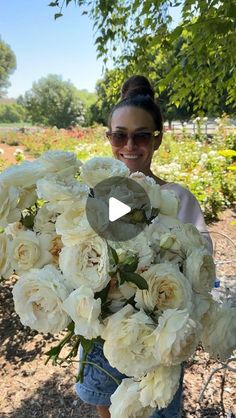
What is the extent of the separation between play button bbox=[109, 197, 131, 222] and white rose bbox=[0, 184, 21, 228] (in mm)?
165

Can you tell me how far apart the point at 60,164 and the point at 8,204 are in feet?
0.36

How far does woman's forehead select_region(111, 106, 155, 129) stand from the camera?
4.65 ft

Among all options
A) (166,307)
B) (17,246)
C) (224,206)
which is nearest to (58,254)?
(17,246)

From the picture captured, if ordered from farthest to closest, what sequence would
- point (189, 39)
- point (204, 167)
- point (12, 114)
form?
1. point (12, 114)
2. point (204, 167)
3. point (189, 39)

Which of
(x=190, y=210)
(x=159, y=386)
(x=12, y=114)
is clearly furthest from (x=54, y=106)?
(x=159, y=386)

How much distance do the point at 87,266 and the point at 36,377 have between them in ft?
7.69

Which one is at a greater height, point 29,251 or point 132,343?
point 29,251

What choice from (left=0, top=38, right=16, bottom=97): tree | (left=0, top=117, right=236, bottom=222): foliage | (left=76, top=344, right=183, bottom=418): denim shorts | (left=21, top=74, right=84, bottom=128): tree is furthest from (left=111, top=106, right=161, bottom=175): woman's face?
(left=0, top=38, right=16, bottom=97): tree

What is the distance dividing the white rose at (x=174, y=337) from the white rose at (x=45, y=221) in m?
0.24

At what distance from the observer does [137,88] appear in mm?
1560

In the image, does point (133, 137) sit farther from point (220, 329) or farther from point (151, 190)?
point (220, 329)

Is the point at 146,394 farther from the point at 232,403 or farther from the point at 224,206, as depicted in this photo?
the point at 224,206

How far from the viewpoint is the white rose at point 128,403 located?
24.1 inches

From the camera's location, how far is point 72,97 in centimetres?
5028
